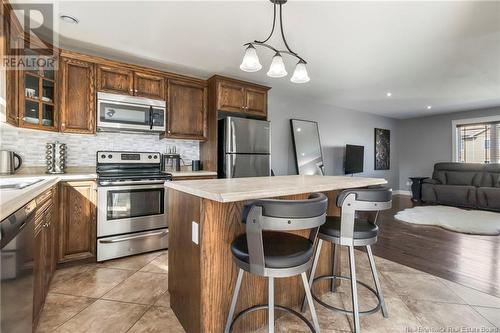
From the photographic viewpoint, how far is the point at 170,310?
1833mm

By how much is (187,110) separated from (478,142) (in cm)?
763

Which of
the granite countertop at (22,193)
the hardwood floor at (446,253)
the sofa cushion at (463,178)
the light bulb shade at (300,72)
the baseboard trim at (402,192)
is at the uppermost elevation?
the light bulb shade at (300,72)

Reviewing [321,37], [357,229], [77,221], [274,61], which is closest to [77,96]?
[77,221]

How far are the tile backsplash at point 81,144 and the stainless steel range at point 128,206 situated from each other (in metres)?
0.39

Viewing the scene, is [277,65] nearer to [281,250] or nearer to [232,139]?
[281,250]

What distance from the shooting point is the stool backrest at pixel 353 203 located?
153 centimetres

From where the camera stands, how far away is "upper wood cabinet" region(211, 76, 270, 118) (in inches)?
140

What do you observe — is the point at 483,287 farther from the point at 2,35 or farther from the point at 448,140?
the point at 448,140

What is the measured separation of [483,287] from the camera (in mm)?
2139

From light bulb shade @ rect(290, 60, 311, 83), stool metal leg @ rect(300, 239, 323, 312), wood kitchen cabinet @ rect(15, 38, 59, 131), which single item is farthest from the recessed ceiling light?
stool metal leg @ rect(300, 239, 323, 312)

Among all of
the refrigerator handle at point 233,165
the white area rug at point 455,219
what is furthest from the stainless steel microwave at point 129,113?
the white area rug at point 455,219

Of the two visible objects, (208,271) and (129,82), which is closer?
(208,271)

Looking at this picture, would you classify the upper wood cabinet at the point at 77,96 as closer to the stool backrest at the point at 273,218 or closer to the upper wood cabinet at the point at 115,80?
the upper wood cabinet at the point at 115,80

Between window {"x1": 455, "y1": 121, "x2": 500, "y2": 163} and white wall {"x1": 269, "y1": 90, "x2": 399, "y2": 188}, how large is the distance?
162 centimetres
